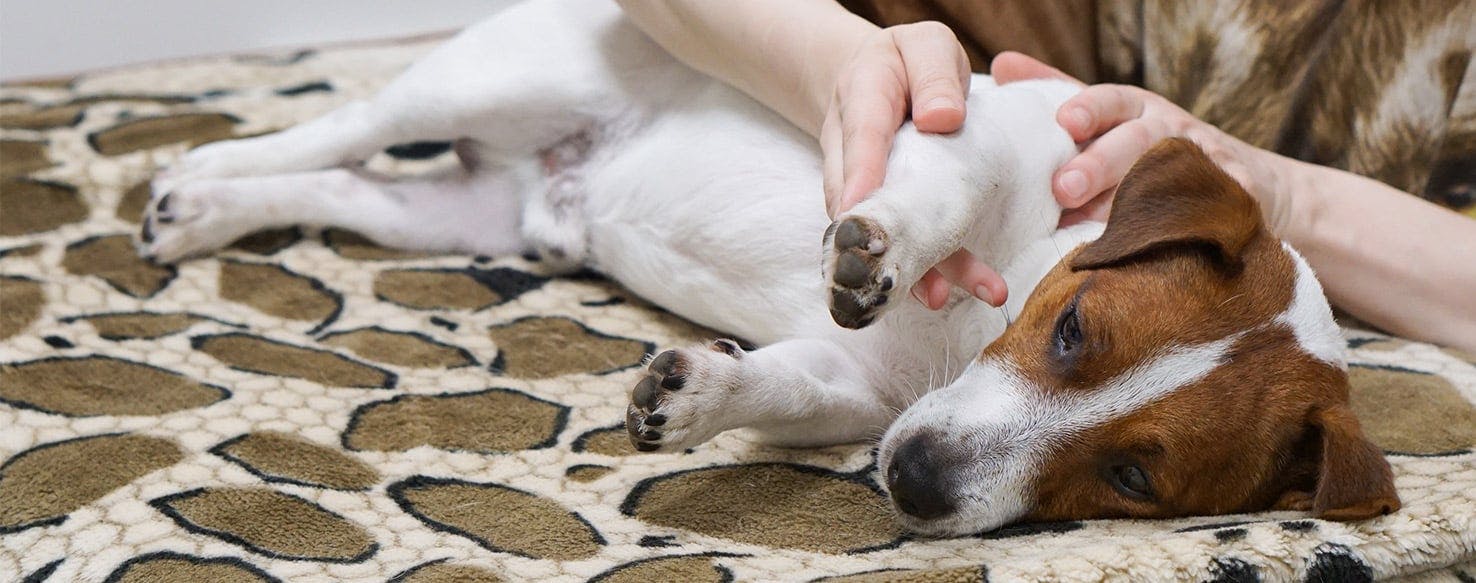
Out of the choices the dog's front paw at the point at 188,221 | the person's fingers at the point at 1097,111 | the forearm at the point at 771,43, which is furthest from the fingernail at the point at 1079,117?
the dog's front paw at the point at 188,221

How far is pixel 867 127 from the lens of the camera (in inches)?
67.8

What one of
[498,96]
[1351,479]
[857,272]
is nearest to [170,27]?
[498,96]

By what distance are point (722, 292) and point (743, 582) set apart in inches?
33.5

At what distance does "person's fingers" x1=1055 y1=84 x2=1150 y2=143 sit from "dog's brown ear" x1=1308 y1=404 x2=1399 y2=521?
2.08ft

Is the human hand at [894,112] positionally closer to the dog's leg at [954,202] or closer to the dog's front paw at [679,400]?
the dog's leg at [954,202]

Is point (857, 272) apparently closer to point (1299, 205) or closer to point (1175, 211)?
point (1175, 211)

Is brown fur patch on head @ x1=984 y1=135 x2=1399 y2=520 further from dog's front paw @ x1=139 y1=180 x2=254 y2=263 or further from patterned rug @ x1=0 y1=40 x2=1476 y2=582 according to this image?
dog's front paw @ x1=139 y1=180 x2=254 y2=263

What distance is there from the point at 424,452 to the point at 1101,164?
3.60ft

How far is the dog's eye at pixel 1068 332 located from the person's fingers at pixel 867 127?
308 mm

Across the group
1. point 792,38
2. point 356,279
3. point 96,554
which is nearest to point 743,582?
point 96,554

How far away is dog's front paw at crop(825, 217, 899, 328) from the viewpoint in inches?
60.2

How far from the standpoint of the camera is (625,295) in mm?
2566

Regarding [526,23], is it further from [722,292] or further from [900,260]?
[900,260]

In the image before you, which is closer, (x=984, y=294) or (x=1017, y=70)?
(x=984, y=294)
